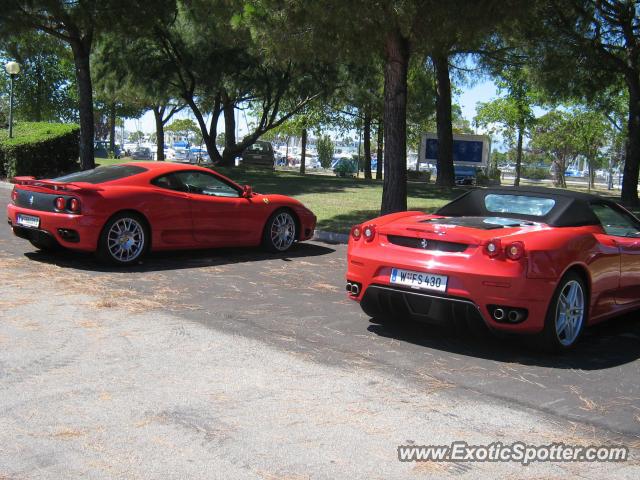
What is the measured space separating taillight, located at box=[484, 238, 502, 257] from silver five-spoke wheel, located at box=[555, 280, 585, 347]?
1.98ft

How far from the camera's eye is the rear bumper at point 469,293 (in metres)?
5.39

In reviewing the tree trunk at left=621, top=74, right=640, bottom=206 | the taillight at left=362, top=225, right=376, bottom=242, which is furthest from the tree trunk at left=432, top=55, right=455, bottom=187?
the taillight at left=362, top=225, right=376, bottom=242

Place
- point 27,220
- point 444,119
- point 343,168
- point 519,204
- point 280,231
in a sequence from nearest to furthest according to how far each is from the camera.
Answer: point 519,204 < point 27,220 < point 280,231 < point 444,119 < point 343,168

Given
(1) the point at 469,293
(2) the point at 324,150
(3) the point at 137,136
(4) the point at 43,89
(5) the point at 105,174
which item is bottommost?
(1) the point at 469,293

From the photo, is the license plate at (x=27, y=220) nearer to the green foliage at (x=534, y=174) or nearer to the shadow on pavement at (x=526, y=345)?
the shadow on pavement at (x=526, y=345)

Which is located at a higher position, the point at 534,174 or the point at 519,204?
the point at 534,174

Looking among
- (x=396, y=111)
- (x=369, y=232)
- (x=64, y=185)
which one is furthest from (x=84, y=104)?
(x=369, y=232)

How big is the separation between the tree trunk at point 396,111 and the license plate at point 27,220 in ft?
23.4

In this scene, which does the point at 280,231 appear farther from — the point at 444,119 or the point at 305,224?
the point at 444,119

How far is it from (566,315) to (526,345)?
38 cm

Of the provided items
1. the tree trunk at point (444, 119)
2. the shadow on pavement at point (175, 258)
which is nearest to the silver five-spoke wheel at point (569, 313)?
the shadow on pavement at point (175, 258)

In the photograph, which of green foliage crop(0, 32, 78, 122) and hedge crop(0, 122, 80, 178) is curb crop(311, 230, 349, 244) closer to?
hedge crop(0, 122, 80, 178)

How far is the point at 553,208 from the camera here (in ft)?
20.5

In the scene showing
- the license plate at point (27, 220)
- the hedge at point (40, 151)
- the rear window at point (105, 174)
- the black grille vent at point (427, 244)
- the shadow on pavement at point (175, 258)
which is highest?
the hedge at point (40, 151)
